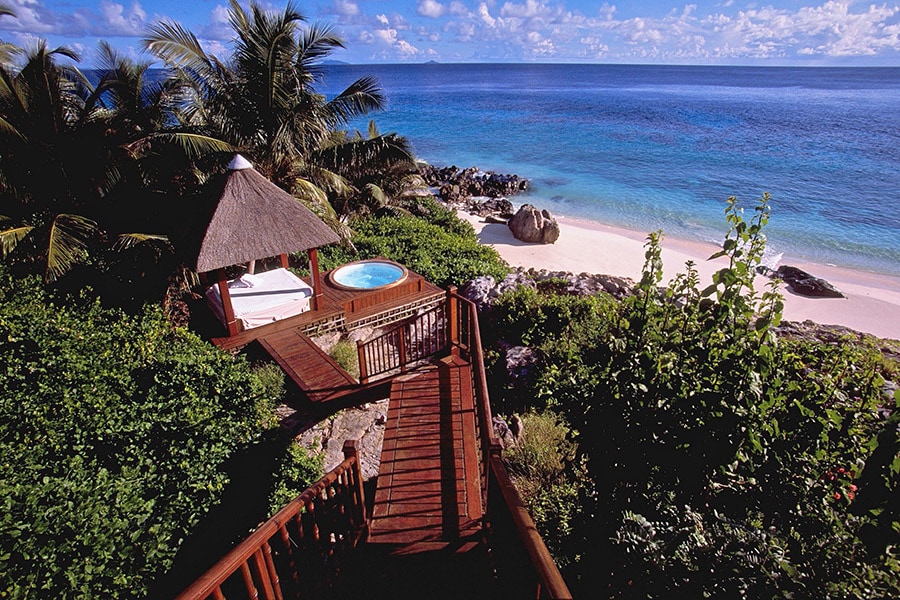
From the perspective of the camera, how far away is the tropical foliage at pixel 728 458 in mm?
2424

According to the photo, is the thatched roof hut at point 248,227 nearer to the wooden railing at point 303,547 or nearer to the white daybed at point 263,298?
the white daybed at point 263,298

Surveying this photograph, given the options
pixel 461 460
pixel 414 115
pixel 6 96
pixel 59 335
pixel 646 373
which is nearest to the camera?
pixel 646 373

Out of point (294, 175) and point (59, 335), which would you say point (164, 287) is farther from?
point (294, 175)

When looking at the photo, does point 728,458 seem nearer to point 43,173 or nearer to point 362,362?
→ point 362,362

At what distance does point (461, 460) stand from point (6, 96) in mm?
11856

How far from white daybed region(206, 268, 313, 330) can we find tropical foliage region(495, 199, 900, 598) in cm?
844

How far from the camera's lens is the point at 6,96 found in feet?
31.7

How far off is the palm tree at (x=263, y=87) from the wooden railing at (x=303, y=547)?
10256 mm

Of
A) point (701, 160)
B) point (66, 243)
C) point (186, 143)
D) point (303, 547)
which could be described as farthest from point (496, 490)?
point (701, 160)

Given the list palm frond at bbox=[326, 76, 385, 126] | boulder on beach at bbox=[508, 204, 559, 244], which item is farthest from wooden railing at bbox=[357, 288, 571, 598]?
boulder on beach at bbox=[508, 204, 559, 244]

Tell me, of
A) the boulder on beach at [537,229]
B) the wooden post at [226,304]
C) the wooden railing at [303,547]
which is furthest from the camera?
the boulder on beach at [537,229]

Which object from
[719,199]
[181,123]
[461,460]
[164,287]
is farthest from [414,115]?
[461,460]

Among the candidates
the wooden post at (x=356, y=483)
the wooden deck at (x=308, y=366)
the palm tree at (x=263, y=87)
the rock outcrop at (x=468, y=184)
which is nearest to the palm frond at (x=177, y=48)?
the palm tree at (x=263, y=87)

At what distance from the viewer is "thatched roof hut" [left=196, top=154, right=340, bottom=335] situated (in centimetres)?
939
